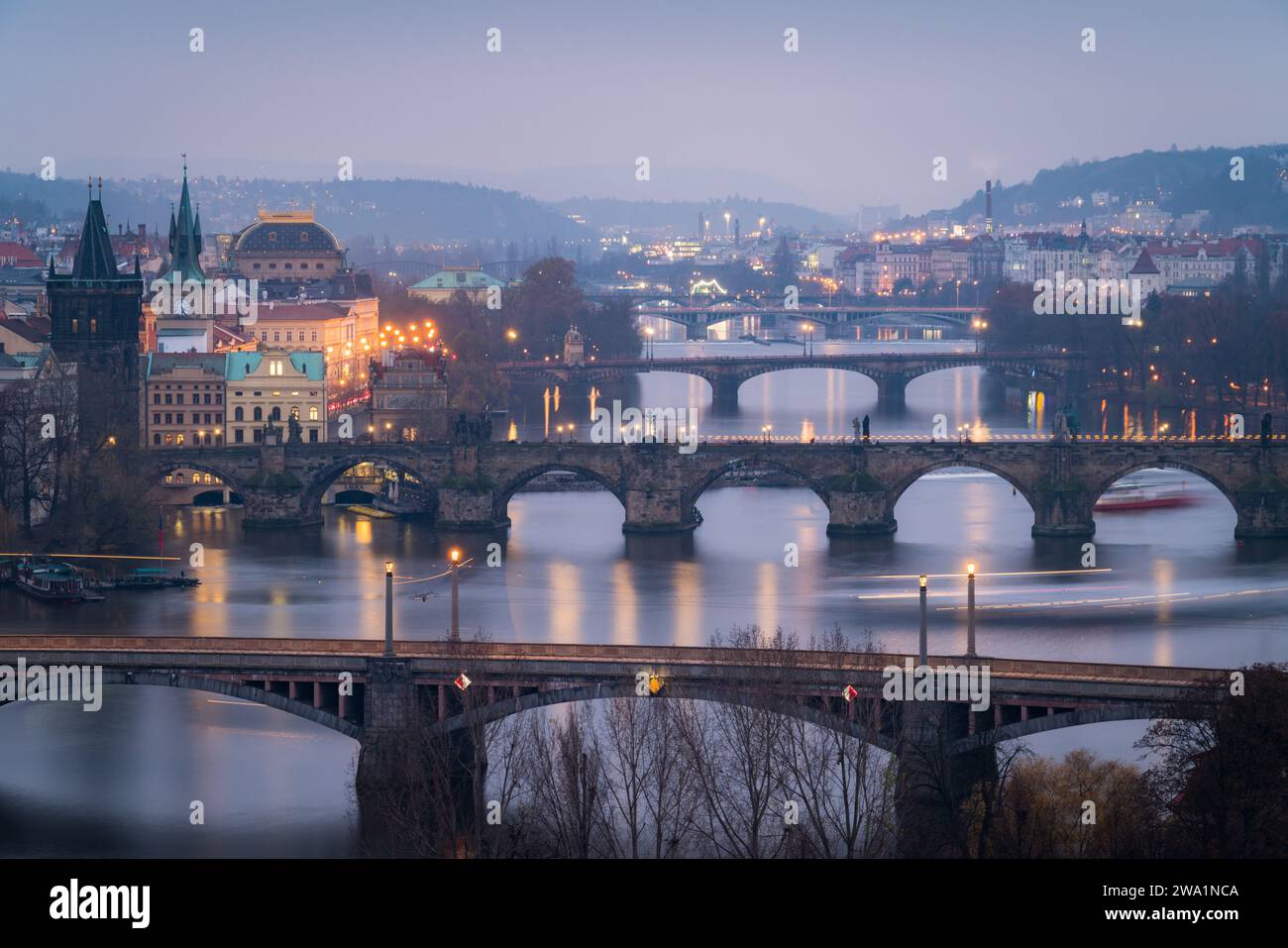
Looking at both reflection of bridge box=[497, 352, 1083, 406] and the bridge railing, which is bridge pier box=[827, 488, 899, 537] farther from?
reflection of bridge box=[497, 352, 1083, 406]

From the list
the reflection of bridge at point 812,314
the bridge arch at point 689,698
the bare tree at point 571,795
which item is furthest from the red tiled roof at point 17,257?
the bare tree at point 571,795

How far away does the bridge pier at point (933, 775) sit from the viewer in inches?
619

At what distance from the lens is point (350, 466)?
118ft

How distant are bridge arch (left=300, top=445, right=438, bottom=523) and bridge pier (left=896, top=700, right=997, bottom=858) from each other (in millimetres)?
18841

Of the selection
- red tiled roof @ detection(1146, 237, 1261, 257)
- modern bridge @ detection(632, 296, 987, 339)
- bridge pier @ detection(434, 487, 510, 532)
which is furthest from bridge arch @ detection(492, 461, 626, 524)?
red tiled roof @ detection(1146, 237, 1261, 257)

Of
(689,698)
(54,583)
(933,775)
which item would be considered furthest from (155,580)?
(933,775)

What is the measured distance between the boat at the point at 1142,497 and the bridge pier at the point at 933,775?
19.5m

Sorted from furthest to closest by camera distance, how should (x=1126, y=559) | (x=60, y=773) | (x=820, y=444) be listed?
(x=820, y=444), (x=1126, y=559), (x=60, y=773)

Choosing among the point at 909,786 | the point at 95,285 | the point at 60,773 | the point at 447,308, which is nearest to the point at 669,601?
the point at 60,773
